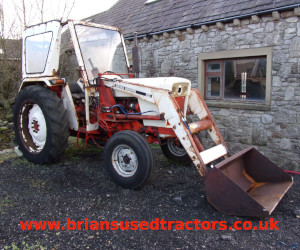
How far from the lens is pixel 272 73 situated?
542 cm

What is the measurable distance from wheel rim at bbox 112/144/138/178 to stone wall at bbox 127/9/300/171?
121 inches

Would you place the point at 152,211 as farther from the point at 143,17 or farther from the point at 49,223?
the point at 143,17

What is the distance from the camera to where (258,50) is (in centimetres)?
555

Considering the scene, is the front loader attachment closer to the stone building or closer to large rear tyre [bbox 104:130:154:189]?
large rear tyre [bbox 104:130:154:189]

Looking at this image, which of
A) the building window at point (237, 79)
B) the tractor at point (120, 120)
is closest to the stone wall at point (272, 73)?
the building window at point (237, 79)

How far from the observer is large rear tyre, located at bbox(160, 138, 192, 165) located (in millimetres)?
4938

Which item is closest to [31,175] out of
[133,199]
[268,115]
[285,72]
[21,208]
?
[21,208]

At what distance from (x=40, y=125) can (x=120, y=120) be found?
4.94 ft

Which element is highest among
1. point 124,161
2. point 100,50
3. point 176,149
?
point 100,50

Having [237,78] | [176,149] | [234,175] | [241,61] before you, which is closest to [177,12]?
[241,61]

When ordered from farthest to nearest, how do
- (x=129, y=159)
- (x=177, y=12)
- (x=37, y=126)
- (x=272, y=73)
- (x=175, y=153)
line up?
(x=177, y=12) → (x=272, y=73) → (x=175, y=153) → (x=37, y=126) → (x=129, y=159)

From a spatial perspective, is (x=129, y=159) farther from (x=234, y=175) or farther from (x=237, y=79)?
(x=237, y=79)

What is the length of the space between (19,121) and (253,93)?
4.65 m

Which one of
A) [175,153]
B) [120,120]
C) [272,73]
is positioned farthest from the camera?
[272,73]
